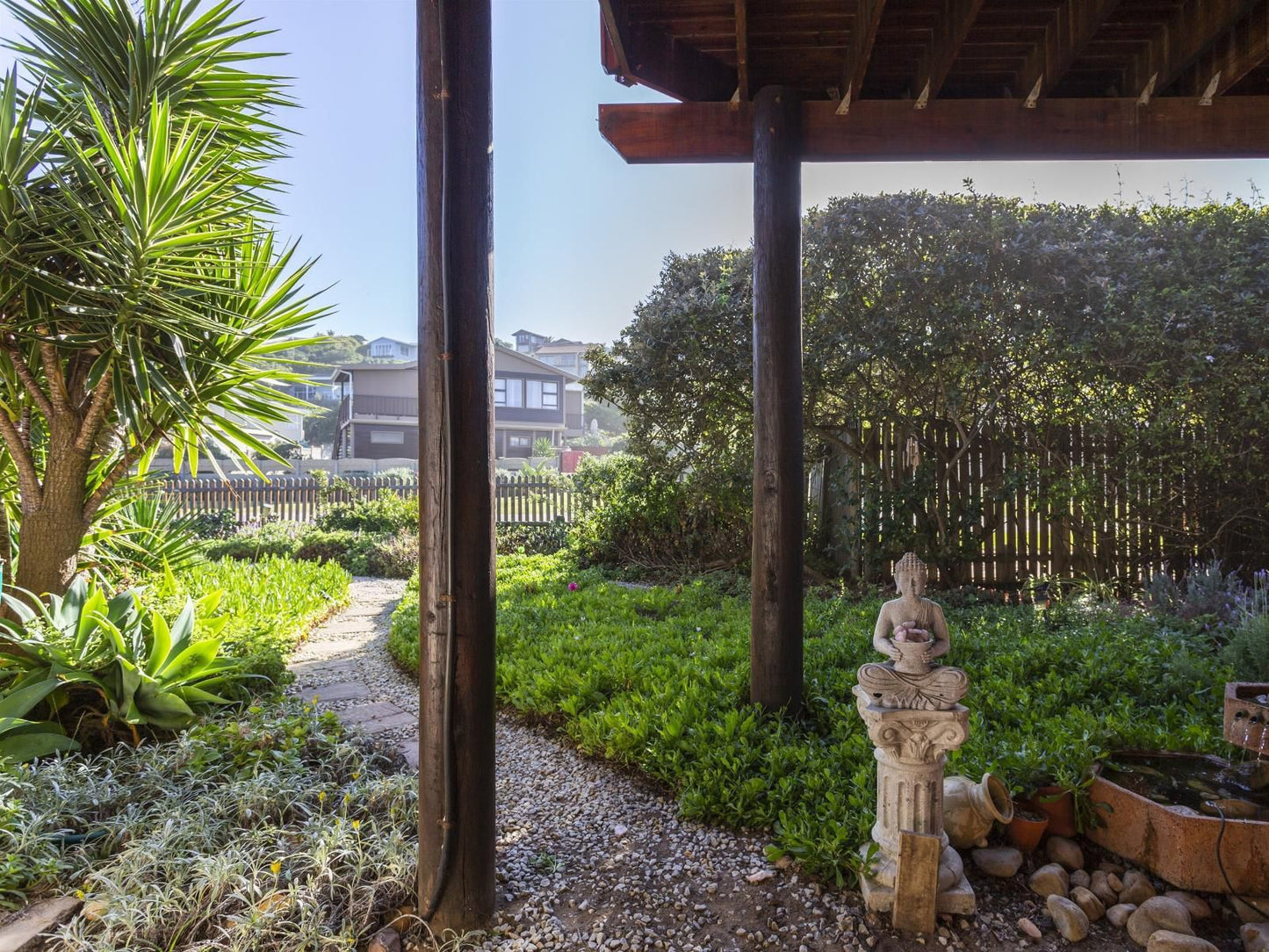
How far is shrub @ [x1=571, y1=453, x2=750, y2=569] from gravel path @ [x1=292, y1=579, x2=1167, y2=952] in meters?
4.18

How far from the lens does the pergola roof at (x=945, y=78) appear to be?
2.90m

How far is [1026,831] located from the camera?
2059mm

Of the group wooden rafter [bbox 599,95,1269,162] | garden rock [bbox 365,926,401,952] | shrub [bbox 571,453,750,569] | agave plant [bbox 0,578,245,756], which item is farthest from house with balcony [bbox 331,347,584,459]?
garden rock [bbox 365,926,401,952]

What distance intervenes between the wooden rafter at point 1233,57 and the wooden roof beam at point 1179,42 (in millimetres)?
75

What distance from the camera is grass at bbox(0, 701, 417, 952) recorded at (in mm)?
1704

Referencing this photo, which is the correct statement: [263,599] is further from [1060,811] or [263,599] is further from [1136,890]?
[1136,890]

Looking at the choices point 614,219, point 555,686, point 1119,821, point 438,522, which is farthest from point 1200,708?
point 614,219

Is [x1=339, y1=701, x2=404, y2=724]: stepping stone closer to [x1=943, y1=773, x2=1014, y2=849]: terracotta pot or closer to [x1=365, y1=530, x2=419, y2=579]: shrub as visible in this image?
[x1=943, y1=773, x2=1014, y2=849]: terracotta pot

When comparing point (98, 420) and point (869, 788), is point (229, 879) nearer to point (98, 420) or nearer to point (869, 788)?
point (869, 788)

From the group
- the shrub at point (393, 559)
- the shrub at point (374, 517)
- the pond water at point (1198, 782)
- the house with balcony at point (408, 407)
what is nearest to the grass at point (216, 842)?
the pond water at point (1198, 782)

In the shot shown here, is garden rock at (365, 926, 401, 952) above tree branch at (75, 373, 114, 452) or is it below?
below

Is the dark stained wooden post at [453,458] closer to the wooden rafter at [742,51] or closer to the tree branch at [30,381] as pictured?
the wooden rafter at [742,51]

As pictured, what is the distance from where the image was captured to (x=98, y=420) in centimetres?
356

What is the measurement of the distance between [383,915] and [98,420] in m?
3.17
